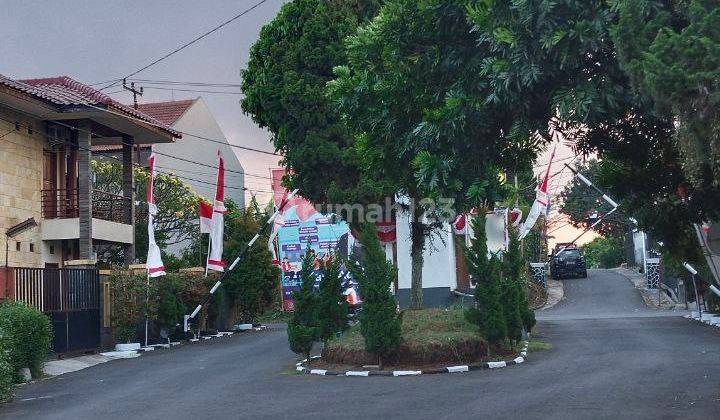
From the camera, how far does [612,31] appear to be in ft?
29.2

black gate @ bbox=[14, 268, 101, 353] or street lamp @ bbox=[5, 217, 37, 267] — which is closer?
black gate @ bbox=[14, 268, 101, 353]

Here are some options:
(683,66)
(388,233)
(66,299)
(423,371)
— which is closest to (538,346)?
(423,371)

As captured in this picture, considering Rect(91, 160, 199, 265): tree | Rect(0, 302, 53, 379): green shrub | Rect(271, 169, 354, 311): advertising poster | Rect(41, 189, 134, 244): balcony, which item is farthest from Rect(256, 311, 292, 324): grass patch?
Rect(0, 302, 53, 379): green shrub

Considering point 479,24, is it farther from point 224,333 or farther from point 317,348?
point 224,333

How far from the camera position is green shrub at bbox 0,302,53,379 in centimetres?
1908

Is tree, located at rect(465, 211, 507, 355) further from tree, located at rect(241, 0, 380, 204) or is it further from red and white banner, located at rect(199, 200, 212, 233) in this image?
red and white banner, located at rect(199, 200, 212, 233)

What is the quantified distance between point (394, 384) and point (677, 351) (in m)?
6.90

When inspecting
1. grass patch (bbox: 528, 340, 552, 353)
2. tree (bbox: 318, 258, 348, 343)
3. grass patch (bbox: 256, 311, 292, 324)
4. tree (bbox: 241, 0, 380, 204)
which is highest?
tree (bbox: 241, 0, 380, 204)

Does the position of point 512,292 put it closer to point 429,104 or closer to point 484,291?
point 484,291

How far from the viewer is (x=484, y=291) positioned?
65.3 feet

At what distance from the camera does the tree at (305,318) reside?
20.0m

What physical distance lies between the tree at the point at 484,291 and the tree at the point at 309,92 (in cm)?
805

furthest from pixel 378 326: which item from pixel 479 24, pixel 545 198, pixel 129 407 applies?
pixel 545 198

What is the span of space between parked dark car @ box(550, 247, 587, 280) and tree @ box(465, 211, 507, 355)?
34.9 metres
